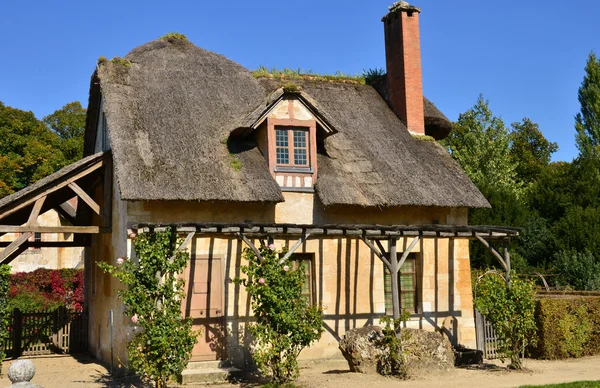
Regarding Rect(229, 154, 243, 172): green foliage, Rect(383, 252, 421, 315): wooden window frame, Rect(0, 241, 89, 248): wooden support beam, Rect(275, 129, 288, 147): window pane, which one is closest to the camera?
Rect(229, 154, 243, 172): green foliage

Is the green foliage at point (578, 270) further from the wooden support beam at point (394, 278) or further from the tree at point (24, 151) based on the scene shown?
the tree at point (24, 151)

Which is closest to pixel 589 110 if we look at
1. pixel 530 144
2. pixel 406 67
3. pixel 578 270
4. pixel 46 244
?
pixel 530 144

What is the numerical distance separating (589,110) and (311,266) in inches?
1161

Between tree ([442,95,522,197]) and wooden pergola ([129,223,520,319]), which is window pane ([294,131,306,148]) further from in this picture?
tree ([442,95,522,197])

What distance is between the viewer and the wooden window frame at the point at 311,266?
14.4 metres

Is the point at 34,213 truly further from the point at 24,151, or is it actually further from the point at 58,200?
the point at 24,151

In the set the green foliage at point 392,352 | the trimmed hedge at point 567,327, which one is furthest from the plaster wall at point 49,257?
the trimmed hedge at point 567,327

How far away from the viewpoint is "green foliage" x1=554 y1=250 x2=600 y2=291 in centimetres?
2173

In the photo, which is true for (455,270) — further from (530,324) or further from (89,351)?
(89,351)

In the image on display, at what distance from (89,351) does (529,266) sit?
16602 millimetres

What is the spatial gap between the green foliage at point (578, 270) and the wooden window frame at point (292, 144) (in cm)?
1210

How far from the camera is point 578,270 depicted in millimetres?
22328

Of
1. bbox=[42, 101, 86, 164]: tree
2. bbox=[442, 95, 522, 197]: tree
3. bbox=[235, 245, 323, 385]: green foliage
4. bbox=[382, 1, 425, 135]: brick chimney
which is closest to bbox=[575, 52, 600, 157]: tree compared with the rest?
bbox=[442, 95, 522, 197]: tree

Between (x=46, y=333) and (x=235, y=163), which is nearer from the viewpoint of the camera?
(x=235, y=163)
